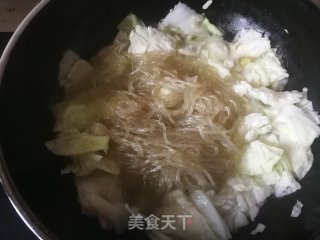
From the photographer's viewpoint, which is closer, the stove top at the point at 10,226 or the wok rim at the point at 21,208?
the wok rim at the point at 21,208

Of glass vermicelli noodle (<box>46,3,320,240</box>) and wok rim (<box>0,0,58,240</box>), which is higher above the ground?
glass vermicelli noodle (<box>46,3,320,240</box>)

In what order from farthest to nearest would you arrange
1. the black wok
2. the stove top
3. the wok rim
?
the stove top < the black wok < the wok rim

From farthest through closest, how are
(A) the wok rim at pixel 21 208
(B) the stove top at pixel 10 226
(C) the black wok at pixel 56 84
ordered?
(B) the stove top at pixel 10 226
(C) the black wok at pixel 56 84
(A) the wok rim at pixel 21 208

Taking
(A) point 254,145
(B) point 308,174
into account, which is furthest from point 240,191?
(B) point 308,174

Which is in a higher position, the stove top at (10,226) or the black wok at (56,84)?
the black wok at (56,84)

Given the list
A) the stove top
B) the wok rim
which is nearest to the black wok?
the wok rim

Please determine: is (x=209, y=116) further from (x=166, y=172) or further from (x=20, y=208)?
(x=20, y=208)

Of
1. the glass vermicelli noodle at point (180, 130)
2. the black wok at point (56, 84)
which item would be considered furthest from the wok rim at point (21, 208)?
the glass vermicelli noodle at point (180, 130)

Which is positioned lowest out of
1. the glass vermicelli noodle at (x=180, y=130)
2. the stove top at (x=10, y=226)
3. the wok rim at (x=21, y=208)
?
the stove top at (x=10, y=226)

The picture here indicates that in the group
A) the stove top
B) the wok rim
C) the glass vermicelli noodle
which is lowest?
the stove top

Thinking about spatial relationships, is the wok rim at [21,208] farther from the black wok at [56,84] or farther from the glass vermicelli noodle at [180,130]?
the glass vermicelli noodle at [180,130]

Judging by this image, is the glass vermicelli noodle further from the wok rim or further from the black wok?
the wok rim
